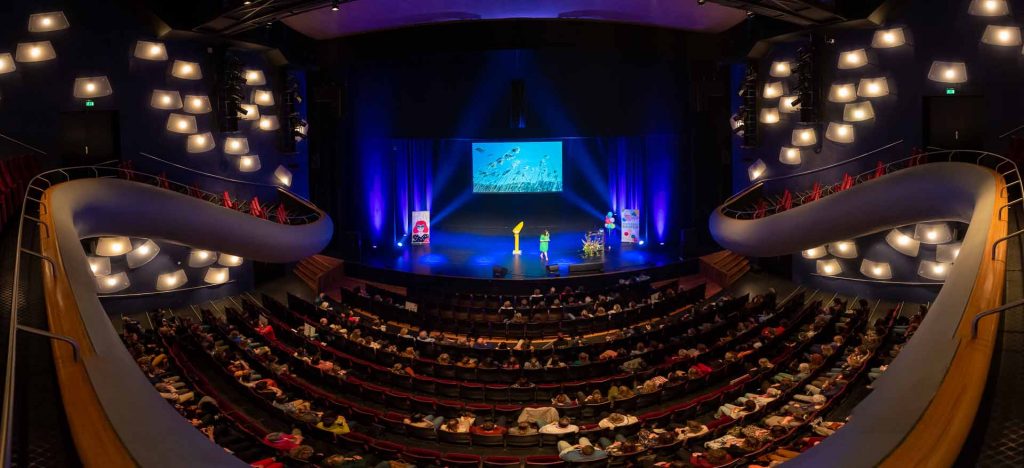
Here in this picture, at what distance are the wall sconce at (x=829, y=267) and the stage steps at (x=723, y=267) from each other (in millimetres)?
2796

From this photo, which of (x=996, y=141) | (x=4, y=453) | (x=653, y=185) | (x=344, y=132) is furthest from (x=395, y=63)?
(x=4, y=453)

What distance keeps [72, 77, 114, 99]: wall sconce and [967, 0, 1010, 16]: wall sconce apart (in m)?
20.2

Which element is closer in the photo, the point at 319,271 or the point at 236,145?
the point at 236,145

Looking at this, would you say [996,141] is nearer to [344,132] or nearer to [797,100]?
[797,100]

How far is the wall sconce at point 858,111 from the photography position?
58.5ft

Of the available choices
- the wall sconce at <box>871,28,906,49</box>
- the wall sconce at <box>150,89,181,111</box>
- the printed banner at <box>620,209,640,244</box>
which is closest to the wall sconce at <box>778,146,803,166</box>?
the wall sconce at <box>871,28,906,49</box>

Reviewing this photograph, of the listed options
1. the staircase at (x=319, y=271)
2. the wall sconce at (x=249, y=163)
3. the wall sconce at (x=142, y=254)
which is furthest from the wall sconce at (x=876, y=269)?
the wall sconce at (x=142, y=254)

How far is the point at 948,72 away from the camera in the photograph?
15953 millimetres

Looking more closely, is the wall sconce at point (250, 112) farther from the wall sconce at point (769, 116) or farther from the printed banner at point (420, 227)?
the wall sconce at point (769, 116)

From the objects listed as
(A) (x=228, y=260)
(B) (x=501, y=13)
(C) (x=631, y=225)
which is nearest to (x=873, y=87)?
(C) (x=631, y=225)

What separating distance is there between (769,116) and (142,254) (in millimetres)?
18334

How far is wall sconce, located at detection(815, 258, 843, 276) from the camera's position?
19219 mm

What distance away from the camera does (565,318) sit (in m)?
17.9

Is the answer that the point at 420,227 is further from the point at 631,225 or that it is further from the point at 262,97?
the point at 631,225
